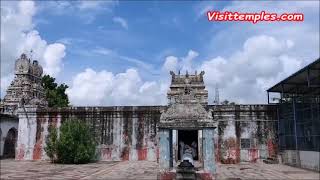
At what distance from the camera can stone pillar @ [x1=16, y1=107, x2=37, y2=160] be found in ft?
95.8

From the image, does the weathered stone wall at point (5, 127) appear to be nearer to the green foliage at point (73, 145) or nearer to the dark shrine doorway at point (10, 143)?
the dark shrine doorway at point (10, 143)

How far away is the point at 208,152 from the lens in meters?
13.9

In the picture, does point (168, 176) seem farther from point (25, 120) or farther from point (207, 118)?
point (25, 120)

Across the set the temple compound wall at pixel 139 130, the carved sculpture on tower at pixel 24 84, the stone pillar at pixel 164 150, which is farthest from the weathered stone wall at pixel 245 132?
the carved sculpture on tower at pixel 24 84

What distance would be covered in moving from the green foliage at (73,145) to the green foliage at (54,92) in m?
21.0

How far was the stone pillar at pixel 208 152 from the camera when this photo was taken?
13.8 m

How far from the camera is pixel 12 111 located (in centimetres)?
3912

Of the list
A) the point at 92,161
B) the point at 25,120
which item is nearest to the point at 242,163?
the point at 92,161

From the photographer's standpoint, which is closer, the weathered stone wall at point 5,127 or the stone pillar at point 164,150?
the stone pillar at point 164,150

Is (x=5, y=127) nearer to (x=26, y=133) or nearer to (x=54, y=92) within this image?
(x=26, y=133)

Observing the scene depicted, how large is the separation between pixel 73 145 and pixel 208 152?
14.8 metres

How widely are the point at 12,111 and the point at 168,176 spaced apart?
30253 mm

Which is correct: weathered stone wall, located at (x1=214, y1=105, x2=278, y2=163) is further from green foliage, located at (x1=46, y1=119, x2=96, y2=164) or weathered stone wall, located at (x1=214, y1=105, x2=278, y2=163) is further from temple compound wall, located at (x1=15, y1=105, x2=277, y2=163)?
green foliage, located at (x1=46, y1=119, x2=96, y2=164)

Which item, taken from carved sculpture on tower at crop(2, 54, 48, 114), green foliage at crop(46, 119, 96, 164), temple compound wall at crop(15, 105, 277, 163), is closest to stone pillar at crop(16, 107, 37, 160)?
temple compound wall at crop(15, 105, 277, 163)
